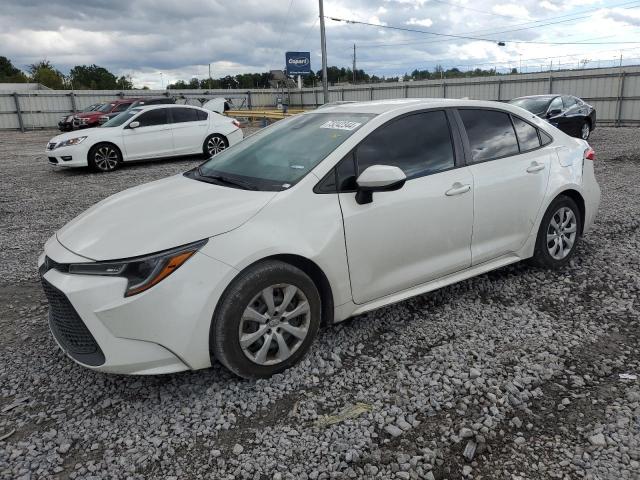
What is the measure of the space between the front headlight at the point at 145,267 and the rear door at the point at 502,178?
228cm

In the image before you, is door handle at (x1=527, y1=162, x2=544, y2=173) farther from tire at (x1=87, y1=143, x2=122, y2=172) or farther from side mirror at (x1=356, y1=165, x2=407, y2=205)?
tire at (x1=87, y1=143, x2=122, y2=172)

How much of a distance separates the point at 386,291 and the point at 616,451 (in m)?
1.59

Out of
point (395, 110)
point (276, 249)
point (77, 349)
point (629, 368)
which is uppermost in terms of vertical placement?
point (395, 110)

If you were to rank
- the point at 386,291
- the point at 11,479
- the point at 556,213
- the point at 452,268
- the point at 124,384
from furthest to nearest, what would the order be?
the point at 556,213
the point at 452,268
the point at 386,291
the point at 124,384
the point at 11,479

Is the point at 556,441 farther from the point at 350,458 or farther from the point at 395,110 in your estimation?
the point at 395,110

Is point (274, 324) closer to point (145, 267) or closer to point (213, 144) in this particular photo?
point (145, 267)

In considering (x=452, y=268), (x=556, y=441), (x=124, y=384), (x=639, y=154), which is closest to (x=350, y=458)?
(x=556, y=441)

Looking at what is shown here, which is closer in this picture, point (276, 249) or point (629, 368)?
point (276, 249)

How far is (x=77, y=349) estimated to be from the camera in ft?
9.55

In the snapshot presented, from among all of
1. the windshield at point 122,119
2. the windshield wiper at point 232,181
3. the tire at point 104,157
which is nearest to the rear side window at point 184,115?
the windshield at point 122,119

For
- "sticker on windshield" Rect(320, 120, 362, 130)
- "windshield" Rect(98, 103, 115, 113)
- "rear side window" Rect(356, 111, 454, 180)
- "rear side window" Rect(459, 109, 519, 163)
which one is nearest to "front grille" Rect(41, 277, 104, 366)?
"rear side window" Rect(356, 111, 454, 180)

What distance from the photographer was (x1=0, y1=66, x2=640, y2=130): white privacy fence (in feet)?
77.2

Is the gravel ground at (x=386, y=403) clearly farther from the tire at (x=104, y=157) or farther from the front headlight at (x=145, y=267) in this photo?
the tire at (x=104, y=157)

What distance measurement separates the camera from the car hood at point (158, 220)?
2.85 metres
